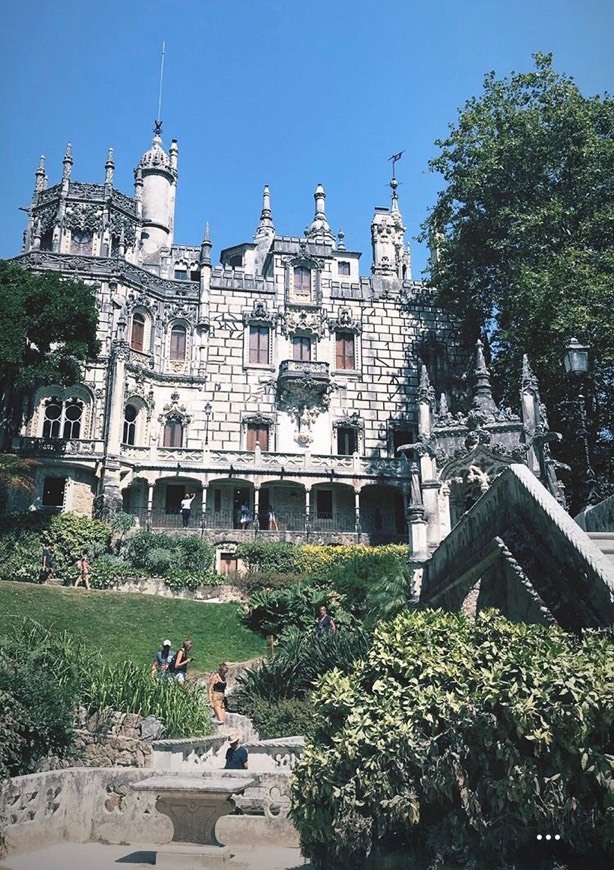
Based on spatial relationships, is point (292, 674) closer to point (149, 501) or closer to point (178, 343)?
point (149, 501)

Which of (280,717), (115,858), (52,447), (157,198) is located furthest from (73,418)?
(115,858)

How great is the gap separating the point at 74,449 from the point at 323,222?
96.8 feet

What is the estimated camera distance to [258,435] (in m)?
42.1

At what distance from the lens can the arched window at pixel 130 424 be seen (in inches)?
1584

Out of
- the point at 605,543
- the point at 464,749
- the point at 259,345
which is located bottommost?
the point at 464,749

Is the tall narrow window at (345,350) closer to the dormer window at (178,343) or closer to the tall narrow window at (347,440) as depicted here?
the tall narrow window at (347,440)

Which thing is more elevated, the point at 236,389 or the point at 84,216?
the point at 84,216

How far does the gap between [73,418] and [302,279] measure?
14854 millimetres

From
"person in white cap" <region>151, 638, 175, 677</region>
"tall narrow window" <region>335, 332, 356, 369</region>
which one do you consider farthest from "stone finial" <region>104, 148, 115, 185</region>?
"person in white cap" <region>151, 638, 175, 677</region>

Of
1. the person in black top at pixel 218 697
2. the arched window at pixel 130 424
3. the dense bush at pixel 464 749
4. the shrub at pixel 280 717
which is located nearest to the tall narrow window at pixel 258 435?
the arched window at pixel 130 424

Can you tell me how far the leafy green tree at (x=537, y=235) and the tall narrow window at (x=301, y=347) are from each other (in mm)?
7505

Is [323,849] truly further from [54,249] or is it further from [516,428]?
[54,249]

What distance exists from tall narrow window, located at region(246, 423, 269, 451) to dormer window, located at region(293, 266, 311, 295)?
8304 mm

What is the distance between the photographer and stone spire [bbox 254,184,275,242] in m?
61.0
